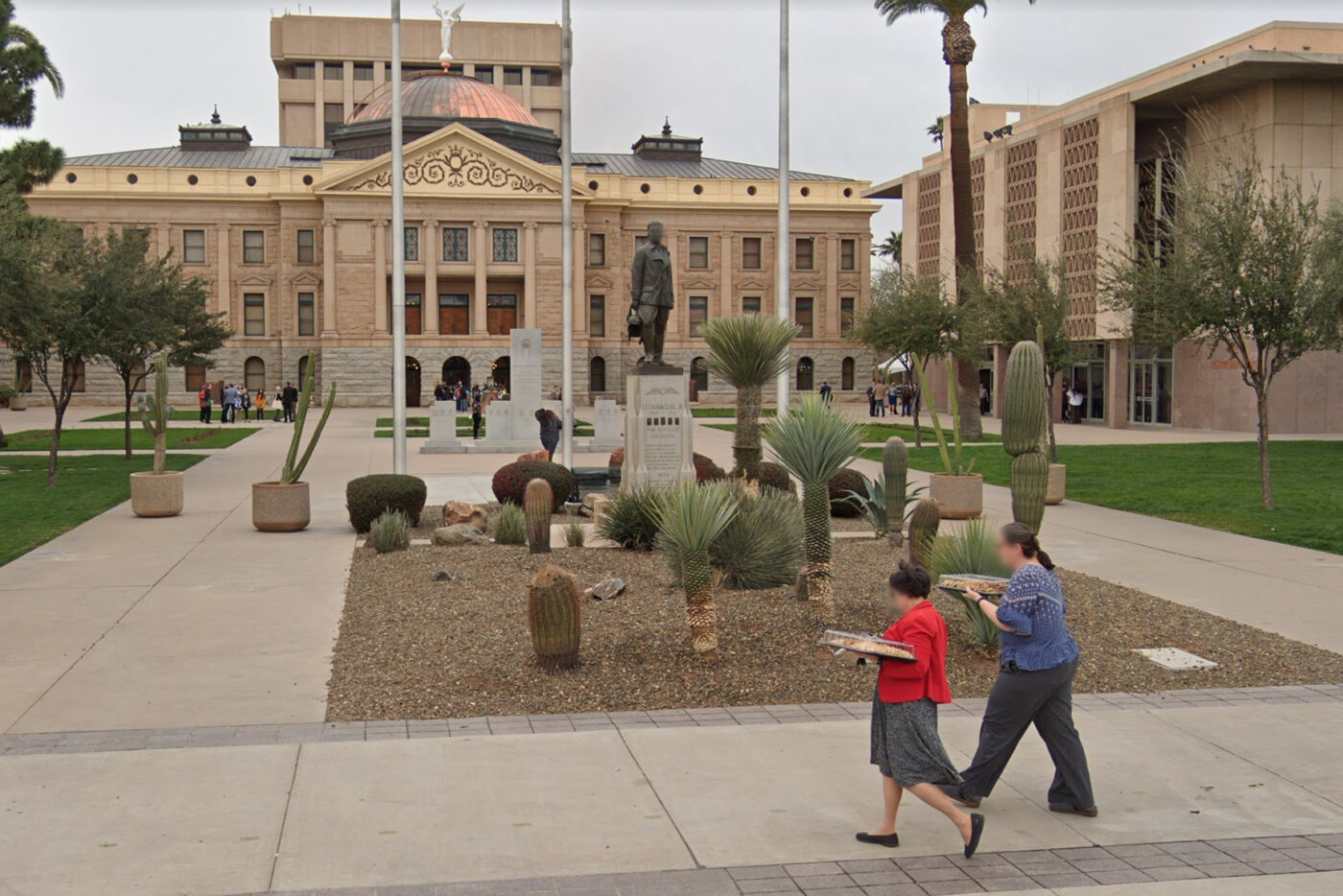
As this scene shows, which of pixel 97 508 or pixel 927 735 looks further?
pixel 97 508

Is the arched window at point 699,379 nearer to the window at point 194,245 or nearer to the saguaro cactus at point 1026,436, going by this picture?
the window at point 194,245

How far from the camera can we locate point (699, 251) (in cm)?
7912

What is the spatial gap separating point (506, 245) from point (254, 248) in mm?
14419

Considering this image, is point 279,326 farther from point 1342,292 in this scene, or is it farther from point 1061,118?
point 1342,292

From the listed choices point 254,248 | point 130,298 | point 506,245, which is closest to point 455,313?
point 506,245

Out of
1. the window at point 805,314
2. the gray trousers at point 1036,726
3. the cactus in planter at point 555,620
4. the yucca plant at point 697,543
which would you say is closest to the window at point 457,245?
the window at point 805,314

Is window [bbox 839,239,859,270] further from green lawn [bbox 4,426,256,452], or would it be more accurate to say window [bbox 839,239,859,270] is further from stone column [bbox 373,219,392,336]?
green lawn [bbox 4,426,256,452]

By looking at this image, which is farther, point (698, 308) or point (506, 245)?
point (698, 308)

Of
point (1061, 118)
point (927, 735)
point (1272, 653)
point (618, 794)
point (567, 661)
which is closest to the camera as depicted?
point (927, 735)

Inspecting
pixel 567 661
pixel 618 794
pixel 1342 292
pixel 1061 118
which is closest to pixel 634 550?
pixel 567 661

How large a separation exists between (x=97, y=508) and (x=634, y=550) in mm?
10401

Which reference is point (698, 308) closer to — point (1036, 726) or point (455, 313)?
point (455, 313)

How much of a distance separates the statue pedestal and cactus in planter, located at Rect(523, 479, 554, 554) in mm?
2998

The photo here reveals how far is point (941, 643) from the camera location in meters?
6.21
